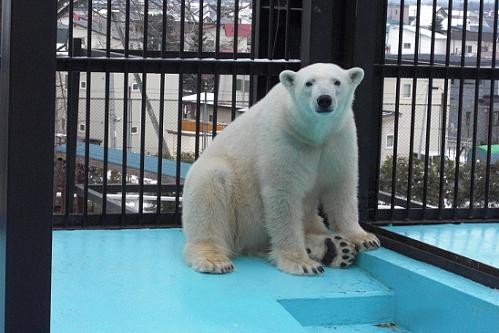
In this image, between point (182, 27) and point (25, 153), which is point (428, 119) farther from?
point (25, 153)

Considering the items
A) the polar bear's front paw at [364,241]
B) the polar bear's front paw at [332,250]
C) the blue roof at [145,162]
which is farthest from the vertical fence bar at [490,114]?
the blue roof at [145,162]

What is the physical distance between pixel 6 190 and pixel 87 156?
2.97 m

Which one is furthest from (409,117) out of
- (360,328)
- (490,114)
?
(360,328)

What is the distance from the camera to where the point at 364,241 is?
392 cm

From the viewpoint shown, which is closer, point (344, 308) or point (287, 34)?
point (344, 308)

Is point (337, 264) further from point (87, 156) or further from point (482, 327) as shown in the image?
point (87, 156)

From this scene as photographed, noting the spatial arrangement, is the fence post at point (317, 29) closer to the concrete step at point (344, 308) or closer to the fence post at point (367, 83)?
the fence post at point (367, 83)

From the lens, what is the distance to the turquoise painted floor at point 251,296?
2.98 m

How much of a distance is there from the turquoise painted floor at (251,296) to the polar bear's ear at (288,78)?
87 centimetres

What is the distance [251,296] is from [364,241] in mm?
837

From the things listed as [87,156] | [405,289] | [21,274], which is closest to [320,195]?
[405,289]

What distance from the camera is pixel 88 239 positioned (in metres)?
4.19

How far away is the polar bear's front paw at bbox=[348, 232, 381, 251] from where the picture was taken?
3.91 meters

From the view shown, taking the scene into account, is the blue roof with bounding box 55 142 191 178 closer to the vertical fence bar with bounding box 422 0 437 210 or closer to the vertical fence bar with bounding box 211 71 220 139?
the vertical fence bar with bounding box 211 71 220 139
